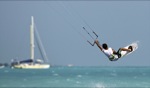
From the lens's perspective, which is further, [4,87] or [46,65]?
[46,65]

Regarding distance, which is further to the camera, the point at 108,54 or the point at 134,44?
the point at 134,44

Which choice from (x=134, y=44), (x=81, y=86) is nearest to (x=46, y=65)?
(x=81, y=86)

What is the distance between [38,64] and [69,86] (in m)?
101

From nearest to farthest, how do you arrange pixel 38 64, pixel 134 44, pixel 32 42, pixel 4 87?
pixel 134 44 < pixel 4 87 < pixel 32 42 < pixel 38 64

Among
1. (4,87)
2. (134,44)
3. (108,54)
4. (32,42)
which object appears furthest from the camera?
(32,42)

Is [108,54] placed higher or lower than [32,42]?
lower

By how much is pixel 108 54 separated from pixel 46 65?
161296 mm

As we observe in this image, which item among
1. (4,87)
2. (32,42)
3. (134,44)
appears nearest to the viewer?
(134,44)

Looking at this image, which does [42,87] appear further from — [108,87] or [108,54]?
[108,54]

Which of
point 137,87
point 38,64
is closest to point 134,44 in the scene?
point 137,87

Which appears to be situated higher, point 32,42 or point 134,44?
point 32,42

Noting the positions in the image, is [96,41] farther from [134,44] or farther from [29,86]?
[29,86]

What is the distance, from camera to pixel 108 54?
Result: 102 feet

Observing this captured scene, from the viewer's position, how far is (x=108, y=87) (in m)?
84.7
